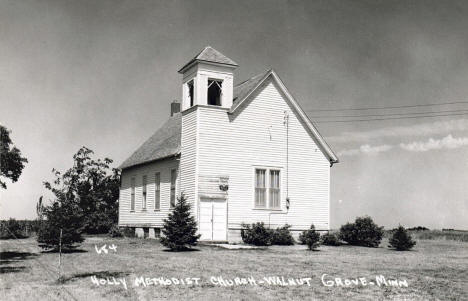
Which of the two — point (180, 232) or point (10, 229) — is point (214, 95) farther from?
point (10, 229)

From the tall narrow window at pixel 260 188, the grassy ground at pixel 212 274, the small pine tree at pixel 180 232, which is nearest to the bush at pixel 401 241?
the tall narrow window at pixel 260 188

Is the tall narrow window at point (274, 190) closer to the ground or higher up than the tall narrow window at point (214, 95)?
closer to the ground

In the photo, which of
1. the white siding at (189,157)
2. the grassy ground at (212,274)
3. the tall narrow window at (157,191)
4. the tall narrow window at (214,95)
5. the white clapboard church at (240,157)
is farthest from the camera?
the tall narrow window at (157,191)

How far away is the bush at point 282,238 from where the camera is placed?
27.0 meters

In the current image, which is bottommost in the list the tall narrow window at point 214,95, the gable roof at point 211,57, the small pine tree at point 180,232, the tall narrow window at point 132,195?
the small pine tree at point 180,232

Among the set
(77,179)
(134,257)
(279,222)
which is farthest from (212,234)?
(77,179)

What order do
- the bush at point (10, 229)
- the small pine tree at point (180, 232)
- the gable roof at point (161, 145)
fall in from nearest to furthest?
the small pine tree at point (180, 232) → the gable roof at point (161, 145) → the bush at point (10, 229)

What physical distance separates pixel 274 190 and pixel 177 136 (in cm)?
679

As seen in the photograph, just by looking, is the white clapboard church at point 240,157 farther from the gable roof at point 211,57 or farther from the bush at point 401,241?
the bush at point 401,241

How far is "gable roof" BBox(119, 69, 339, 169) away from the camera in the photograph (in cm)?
2889

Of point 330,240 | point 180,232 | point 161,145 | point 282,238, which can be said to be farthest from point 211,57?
point 330,240

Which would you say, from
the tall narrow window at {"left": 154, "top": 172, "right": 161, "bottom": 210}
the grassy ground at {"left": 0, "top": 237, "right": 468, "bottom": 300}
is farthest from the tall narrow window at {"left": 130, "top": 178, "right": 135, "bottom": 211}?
the grassy ground at {"left": 0, "top": 237, "right": 468, "bottom": 300}

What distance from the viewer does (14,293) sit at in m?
11.6

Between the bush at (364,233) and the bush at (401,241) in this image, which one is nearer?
the bush at (401,241)
